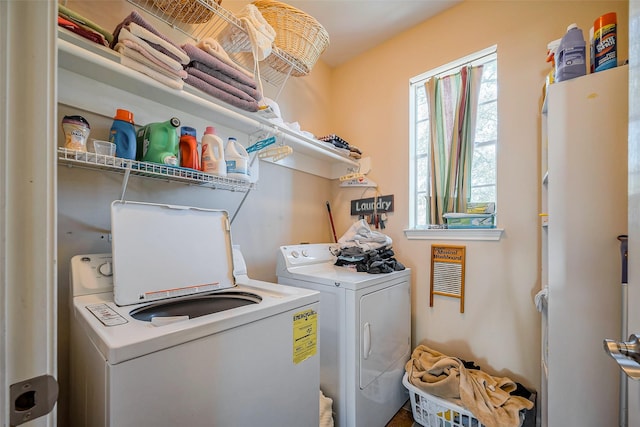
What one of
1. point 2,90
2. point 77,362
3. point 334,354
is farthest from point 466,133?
point 77,362

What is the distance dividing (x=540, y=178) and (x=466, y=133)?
55 cm

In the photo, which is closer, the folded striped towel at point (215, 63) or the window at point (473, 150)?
the folded striped towel at point (215, 63)

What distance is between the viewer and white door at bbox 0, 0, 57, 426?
0.37 meters

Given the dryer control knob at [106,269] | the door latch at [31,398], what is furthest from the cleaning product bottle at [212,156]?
the door latch at [31,398]

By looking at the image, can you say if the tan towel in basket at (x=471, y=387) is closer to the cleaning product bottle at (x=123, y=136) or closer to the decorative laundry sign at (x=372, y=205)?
the decorative laundry sign at (x=372, y=205)

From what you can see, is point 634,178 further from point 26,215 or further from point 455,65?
point 455,65

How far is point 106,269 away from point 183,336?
24.2 inches

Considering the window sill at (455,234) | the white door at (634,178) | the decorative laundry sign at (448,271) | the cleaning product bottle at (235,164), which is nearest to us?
the white door at (634,178)

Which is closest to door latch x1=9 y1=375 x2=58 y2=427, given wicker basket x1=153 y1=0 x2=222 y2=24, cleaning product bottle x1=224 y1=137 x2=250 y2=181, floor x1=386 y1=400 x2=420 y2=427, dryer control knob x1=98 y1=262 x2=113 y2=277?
dryer control knob x1=98 y1=262 x2=113 y2=277

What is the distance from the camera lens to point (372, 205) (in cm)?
230

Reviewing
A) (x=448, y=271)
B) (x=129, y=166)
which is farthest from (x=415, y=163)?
(x=129, y=166)

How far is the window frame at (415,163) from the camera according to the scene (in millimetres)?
1804

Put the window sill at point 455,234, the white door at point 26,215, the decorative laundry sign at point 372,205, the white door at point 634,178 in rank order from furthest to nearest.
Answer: the decorative laundry sign at point 372,205 → the window sill at point 455,234 → the white door at point 634,178 → the white door at point 26,215

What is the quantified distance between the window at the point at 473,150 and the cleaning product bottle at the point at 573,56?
71 centimetres
